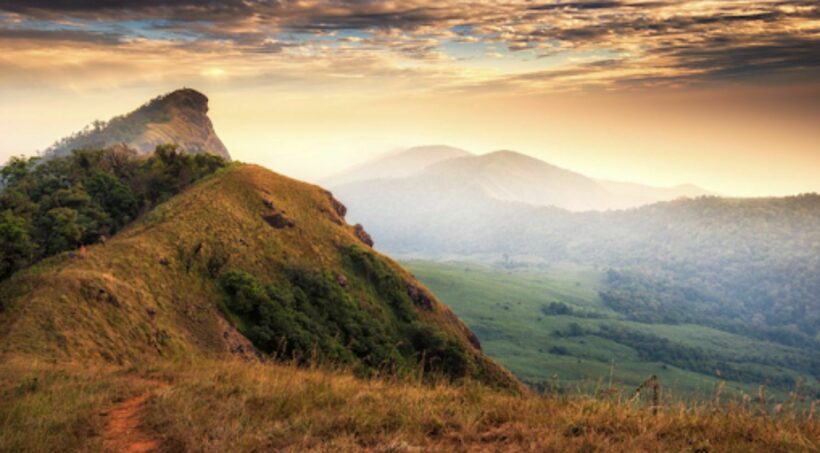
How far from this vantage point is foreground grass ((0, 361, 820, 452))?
8305 millimetres

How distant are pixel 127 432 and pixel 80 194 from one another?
2693 inches

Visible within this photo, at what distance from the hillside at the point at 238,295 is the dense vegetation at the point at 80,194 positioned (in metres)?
8.41

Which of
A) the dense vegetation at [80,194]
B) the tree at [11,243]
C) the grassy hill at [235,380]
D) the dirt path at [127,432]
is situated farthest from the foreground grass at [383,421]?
the dense vegetation at [80,194]

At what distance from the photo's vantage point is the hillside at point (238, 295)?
2761 cm

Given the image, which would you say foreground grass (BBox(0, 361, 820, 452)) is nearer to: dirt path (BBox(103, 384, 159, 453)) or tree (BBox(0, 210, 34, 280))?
dirt path (BBox(103, 384, 159, 453))

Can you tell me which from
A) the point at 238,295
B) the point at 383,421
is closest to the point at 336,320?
the point at 238,295

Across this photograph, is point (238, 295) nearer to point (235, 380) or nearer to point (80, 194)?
point (80, 194)

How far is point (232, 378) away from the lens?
13.1m

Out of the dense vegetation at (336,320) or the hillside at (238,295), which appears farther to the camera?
the dense vegetation at (336,320)

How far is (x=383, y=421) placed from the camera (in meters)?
9.37

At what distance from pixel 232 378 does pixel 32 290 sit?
77.3 feet

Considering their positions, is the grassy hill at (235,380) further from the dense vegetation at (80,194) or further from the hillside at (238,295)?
the dense vegetation at (80,194)

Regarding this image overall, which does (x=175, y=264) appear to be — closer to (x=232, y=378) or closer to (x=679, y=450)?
(x=232, y=378)

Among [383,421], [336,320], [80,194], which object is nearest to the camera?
[383,421]
